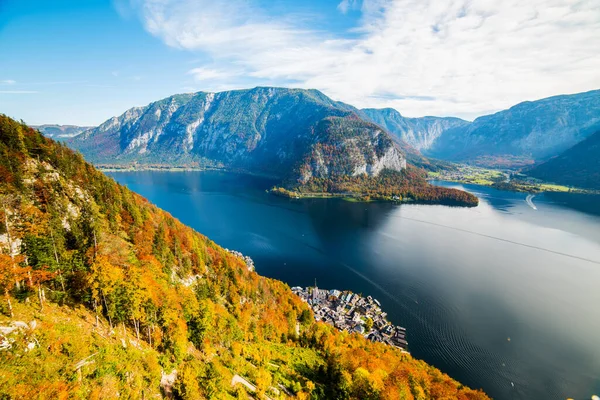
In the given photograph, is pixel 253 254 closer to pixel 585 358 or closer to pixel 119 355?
pixel 119 355

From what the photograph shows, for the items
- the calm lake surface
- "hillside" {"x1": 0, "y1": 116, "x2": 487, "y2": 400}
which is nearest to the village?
the calm lake surface

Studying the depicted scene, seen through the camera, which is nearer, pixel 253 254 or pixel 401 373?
pixel 401 373

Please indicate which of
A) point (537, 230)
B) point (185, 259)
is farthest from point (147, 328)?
point (537, 230)

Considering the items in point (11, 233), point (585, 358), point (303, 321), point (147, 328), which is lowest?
point (585, 358)

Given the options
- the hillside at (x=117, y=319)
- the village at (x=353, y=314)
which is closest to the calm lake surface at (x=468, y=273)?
the village at (x=353, y=314)

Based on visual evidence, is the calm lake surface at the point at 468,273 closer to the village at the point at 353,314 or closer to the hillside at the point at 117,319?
the village at the point at 353,314

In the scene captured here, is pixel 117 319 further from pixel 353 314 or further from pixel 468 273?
pixel 468 273
